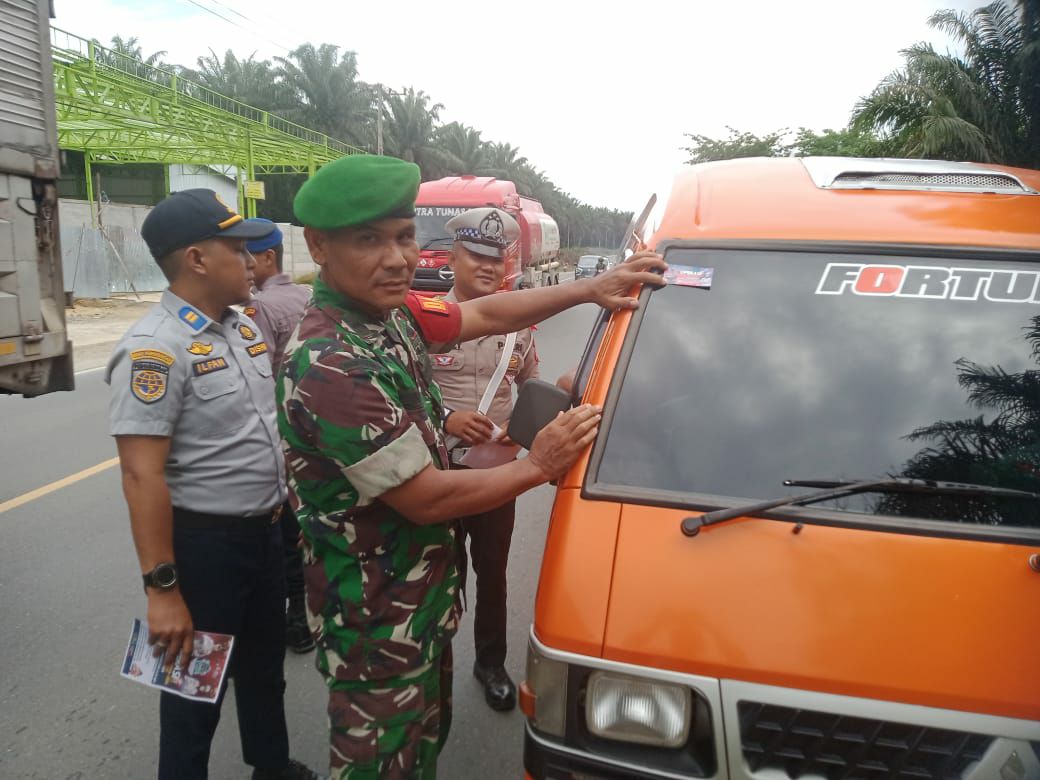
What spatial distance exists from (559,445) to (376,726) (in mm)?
812

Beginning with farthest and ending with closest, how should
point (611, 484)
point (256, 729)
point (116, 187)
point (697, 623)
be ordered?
point (116, 187) → point (256, 729) → point (611, 484) → point (697, 623)

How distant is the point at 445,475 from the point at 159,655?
0.99 m

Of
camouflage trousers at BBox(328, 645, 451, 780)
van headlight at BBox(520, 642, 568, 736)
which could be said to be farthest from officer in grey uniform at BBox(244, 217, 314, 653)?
van headlight at BBox(520, 642, 568, 736)

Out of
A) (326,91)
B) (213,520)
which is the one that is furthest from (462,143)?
(213,520)

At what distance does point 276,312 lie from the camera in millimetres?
3273

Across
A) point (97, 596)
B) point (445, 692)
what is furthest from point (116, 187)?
point (445, 692)

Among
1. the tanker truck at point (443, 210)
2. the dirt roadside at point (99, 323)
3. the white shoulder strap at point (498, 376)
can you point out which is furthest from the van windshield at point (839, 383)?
the tanker truck at point (443, 210)

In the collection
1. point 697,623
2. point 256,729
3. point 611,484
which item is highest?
point 611,484

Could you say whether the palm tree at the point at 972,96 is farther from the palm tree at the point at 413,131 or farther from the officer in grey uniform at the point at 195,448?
the palm tree at the point at 413,131

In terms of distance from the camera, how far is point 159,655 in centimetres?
191

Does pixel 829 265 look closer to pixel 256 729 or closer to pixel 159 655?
pixel 159 655

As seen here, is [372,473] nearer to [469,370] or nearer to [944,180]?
[469,370]

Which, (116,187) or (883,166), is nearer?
(883,166)

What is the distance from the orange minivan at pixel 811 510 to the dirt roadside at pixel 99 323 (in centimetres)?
872
